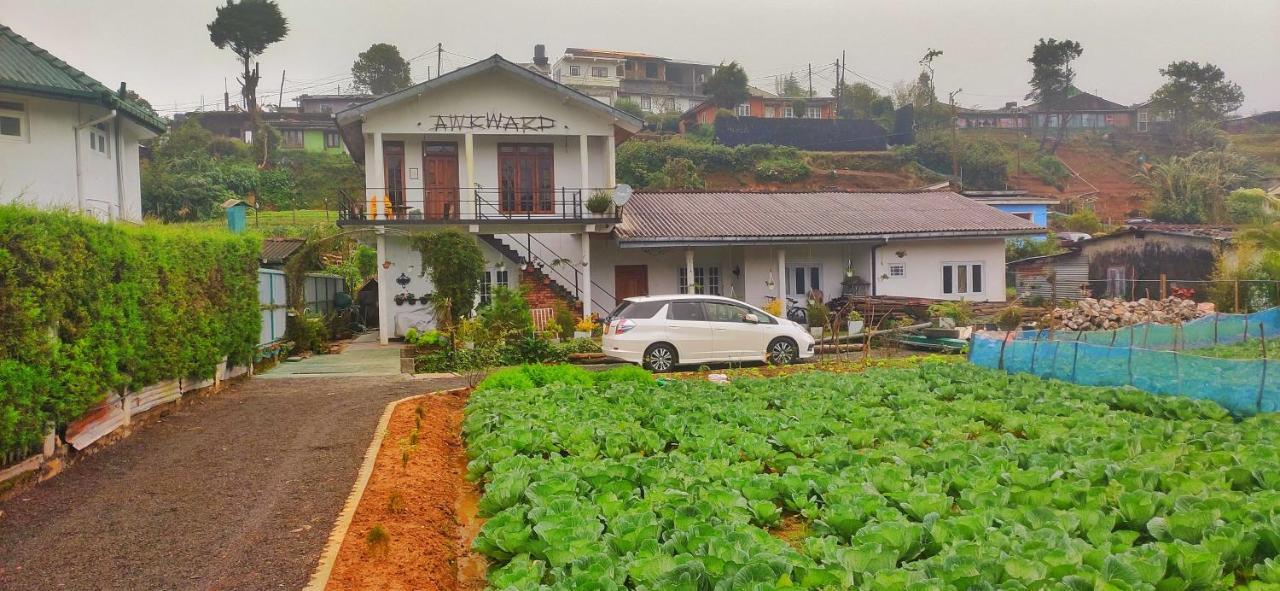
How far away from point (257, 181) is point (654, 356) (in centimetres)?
3389

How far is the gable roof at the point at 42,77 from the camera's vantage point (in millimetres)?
17141

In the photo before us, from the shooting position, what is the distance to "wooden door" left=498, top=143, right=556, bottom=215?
24.1 metres

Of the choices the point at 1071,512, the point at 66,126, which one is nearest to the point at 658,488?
the point at 1071,512

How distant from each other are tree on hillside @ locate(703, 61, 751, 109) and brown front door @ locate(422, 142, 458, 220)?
41.2m

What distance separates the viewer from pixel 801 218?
2661 cm

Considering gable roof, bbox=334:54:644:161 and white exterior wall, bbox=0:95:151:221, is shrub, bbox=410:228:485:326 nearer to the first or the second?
gable roof, bbox=334:54:644:161

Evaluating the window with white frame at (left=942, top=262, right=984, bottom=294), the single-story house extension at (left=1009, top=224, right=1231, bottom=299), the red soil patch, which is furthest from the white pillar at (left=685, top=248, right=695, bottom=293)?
the red soil patch

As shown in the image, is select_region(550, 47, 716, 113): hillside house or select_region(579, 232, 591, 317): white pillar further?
select_region(550, 47, 716, 113): hillside house

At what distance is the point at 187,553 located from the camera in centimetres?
531

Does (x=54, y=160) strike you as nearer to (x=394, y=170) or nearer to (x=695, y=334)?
(x=394, y=170)

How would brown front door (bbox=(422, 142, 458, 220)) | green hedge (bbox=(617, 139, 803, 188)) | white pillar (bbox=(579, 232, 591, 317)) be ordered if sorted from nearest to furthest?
1. white pillar (bbox=(579, 232, 591, 317))
2. brown front door (bbox=(422, 142, 458, 220))
3. green hedge (bbox=(617, 139, 803, 188))

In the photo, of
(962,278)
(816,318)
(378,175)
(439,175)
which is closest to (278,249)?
(378,175)

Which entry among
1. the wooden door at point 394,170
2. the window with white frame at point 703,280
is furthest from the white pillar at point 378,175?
the window with white frame at point 703,280

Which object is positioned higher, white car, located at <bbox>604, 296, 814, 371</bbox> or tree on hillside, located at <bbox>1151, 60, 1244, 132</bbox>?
tree on hillside, located at <bbox>1151, 60, 1244, 132</bbox>
